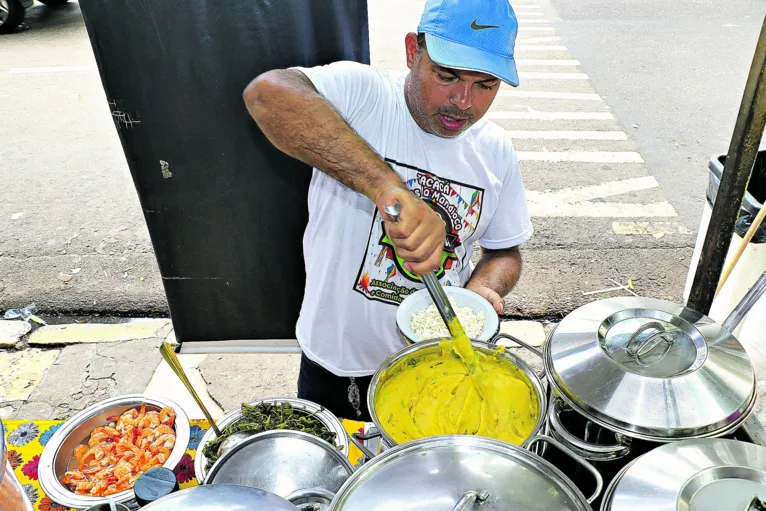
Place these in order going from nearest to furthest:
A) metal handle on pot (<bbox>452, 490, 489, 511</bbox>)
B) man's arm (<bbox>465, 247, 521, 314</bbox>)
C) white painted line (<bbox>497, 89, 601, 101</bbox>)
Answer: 1. metal handle on pot (<bbox>452, 490, 489, 511</bbox>)
2. man's arm (<bbox>465, 247, 521, 314</bbox>)
3. white painted line (<bbox>497, 89, 601, 101</bbox>)

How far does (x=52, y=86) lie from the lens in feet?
27.6

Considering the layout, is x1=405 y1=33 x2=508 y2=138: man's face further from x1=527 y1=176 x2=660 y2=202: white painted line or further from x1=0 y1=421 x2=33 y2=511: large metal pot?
x1=527 y1=176 x2=660 y2=202: white painted line

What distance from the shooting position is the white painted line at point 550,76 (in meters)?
8.76

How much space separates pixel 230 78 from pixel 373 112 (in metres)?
0.79

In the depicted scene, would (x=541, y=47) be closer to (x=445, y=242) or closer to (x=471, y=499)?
(x=445, y=242)

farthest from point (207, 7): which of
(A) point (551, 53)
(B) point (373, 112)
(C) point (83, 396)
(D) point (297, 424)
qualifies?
(A) point (551, 53)

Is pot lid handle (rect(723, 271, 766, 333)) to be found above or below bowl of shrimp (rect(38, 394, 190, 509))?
above

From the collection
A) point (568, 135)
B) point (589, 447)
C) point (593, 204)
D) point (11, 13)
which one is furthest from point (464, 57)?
point (11, 13)

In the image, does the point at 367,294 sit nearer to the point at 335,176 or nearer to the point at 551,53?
the point at 335,176

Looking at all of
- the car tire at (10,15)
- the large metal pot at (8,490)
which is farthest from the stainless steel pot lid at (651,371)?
the car tire at (10,15)

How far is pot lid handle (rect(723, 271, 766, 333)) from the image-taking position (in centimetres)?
139

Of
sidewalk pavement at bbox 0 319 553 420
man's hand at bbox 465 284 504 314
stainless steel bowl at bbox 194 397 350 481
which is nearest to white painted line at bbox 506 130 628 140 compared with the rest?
sidewalk pavement at bbox 0 319 553 420

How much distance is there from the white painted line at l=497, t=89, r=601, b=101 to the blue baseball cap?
6641 mm

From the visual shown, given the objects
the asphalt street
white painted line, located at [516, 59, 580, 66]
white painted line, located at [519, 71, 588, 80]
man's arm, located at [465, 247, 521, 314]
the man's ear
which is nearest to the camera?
the man's ear
